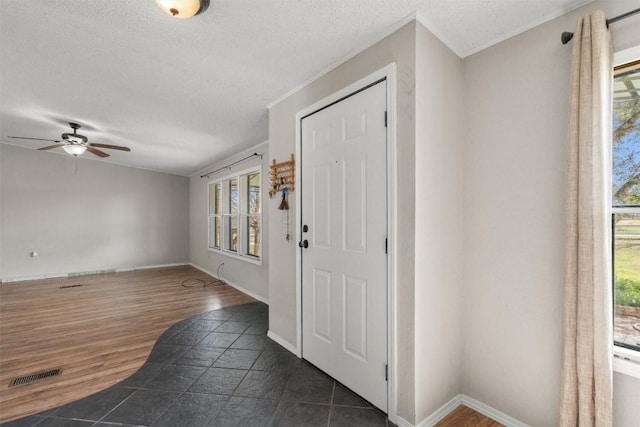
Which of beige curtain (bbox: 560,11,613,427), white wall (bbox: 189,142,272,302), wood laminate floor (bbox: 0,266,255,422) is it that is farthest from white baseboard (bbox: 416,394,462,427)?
wood laminate floor (bbox: 0,266,255,422)

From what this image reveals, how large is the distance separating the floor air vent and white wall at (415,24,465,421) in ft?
9.28

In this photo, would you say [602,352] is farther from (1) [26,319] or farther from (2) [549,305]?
(1) [26,319]

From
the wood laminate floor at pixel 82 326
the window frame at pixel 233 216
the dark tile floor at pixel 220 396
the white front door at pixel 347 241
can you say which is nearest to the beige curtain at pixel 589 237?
the white front door at pixel 347 241

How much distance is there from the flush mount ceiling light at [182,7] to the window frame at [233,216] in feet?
9.61

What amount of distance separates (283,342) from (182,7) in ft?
8.83

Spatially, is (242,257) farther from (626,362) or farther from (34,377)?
(626,362)

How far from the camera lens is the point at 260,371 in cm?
238

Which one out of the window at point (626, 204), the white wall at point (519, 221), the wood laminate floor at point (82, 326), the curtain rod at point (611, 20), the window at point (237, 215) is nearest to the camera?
the curtain rod at point (611, 20)

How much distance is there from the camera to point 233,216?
18.5 feet

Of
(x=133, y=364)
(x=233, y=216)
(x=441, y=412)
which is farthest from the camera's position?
(x=233, y=216)

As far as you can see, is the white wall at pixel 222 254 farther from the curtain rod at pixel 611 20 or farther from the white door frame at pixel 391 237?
the curtain rod at pixel 611 20

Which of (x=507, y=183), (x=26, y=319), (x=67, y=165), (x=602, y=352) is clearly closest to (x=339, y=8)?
(x=507, y=183)

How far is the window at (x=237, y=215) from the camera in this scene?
4887 millimetres

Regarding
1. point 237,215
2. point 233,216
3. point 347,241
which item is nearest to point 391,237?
point 347,241
